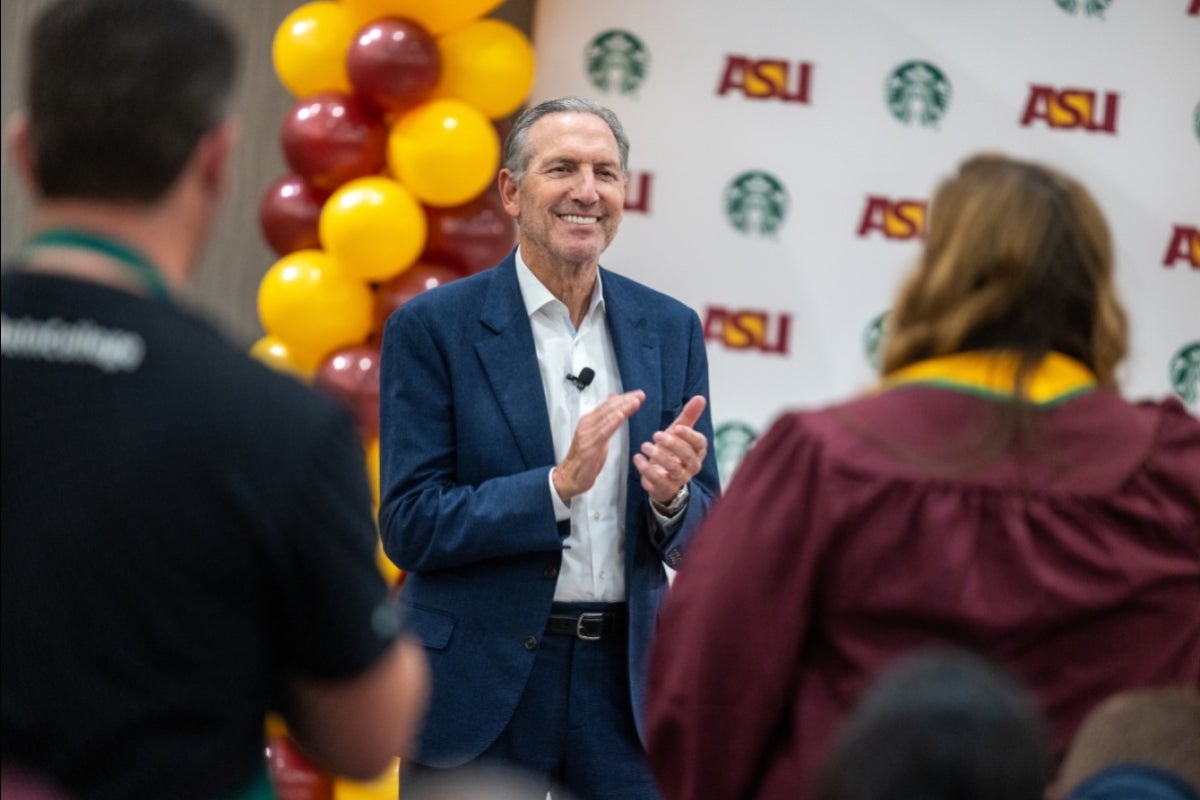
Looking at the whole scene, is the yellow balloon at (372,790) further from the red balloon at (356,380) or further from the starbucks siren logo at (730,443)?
the starbucks siren logo at (730,443)

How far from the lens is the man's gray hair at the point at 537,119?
10.0ft

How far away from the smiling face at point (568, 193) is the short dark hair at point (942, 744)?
1.95 meters

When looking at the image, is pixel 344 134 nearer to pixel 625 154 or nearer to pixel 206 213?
pixel 625 154

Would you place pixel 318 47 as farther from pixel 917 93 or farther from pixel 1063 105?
pixel 1063 105

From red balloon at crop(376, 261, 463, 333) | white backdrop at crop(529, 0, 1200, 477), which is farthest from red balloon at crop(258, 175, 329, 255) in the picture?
white backdrop at crop(529, 0, 1200, 477)

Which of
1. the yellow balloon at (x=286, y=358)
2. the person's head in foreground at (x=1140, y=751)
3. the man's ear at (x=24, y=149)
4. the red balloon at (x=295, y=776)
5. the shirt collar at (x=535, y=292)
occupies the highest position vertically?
the man's ear at (x=24, y=149)

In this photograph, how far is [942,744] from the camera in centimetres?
101

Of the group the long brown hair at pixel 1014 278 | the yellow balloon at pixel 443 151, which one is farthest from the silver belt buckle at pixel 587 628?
the yellow balloon at pixel 443 151

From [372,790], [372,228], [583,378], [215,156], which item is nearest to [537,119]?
[583,378]

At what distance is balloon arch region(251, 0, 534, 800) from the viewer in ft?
12.9

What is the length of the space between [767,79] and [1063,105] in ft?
2.73

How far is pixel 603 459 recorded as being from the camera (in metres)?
2.70

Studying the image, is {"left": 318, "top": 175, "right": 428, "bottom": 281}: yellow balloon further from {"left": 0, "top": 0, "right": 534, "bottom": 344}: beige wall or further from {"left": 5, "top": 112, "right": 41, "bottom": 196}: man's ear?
{"left": 5, "top": 112, "right": 41, "bottom": 196}: man's ear

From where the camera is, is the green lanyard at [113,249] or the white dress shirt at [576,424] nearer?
the green lanyard at [113,249]
